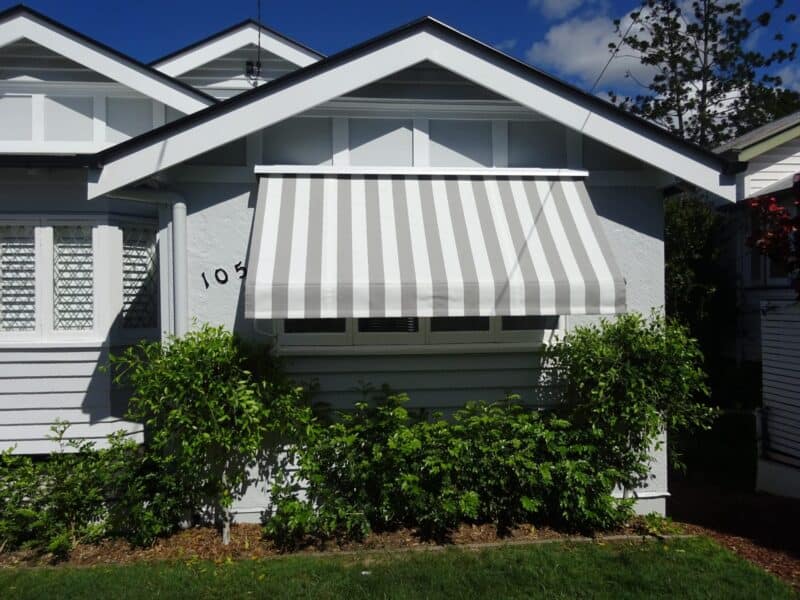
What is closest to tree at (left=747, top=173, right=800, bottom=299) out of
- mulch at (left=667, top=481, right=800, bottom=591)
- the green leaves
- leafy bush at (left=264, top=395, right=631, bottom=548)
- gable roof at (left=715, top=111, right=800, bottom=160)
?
mulch at (left=667, top=481, right=800, bottom=591)

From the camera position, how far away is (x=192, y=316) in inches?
293

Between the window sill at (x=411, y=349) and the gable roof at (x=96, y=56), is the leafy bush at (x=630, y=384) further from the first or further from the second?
the gable roof at (x=96, y=56)

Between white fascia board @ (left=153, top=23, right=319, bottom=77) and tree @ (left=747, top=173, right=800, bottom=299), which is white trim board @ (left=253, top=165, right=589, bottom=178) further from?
white fascia board @ (left=153, top=23, right=319, bottom=77)

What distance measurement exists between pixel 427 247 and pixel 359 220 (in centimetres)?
87

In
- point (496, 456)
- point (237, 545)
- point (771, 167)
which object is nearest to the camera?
point (237, 545)

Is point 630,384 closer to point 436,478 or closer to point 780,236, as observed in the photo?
point 436,478

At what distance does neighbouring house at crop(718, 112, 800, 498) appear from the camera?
9.12 metres

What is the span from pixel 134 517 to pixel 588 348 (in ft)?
18.1

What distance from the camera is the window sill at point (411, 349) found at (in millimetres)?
7422

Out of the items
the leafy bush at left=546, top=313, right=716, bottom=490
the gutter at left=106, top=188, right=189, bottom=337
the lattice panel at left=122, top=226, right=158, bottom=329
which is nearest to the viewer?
the leafy bush at left=546, top=313, right=716, bottom=490

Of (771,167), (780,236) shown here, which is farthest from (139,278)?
(771,167)

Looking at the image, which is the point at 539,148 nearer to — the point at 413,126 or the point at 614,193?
the point at 614,193

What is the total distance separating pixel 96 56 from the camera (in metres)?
9.36

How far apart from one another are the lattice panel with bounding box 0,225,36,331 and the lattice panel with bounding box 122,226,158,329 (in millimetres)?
1086
